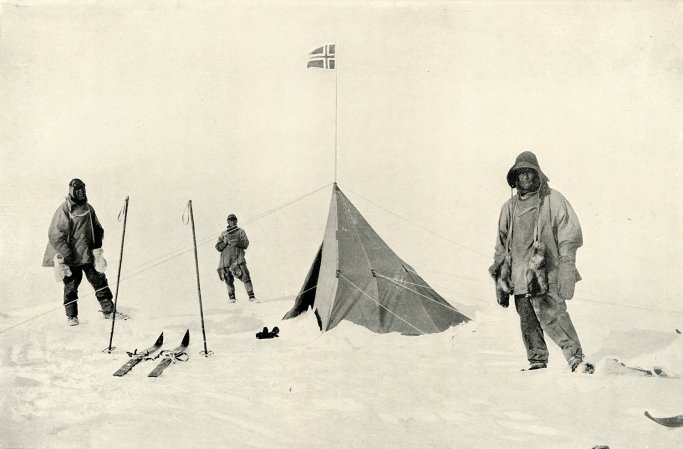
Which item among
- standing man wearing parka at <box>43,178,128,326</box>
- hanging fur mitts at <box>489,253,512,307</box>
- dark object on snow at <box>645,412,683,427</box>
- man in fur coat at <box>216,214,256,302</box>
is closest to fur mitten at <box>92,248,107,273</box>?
standing man wearing parka at <box>43,178,128,326</box>

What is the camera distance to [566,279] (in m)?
5.87

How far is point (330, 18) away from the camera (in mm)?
6738

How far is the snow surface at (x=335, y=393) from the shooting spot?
5.60 m

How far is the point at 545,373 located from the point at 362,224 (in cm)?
244

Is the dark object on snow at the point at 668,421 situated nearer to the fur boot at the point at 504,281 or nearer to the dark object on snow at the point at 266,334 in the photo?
the fur boot at the point at 504,281

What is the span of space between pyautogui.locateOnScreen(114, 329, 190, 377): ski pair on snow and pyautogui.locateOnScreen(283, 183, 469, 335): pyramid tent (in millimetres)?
1178

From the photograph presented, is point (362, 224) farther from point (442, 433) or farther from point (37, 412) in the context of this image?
point (37, 412)

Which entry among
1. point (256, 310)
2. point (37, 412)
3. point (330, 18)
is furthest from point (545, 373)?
point (37, 412)

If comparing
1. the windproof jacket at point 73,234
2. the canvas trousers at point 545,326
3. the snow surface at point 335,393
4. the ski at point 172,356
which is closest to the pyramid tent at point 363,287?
the snow surface at point 335,393

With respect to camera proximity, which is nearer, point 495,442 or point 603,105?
point 495,442

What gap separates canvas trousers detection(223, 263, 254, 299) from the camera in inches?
295

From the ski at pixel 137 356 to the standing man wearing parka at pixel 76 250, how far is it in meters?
0.62

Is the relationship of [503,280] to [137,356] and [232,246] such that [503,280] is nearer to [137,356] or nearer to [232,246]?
[232,246]

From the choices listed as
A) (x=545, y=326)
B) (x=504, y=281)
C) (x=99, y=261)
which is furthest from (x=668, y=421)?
(x=99, y=261)
